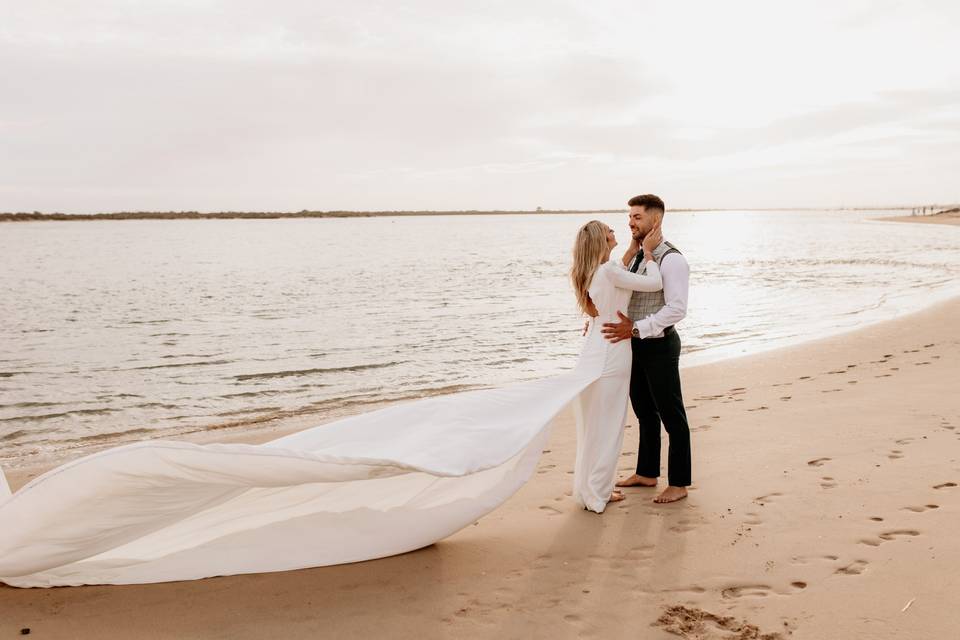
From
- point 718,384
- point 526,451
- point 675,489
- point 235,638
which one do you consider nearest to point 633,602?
point 526,451

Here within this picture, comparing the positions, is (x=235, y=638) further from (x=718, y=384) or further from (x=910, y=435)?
(x=718, y=384)

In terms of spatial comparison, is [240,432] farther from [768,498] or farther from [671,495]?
[768,498]

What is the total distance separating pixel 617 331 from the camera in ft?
17.0

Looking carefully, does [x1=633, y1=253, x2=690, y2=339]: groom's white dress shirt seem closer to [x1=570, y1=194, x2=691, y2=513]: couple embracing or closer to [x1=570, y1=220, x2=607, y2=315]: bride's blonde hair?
[x1=570, y1=194, x2=691, y2=513]: couple embracing

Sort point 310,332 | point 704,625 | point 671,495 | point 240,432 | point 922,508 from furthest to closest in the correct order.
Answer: point 310,332
point 240,432
point 671,495
point 922,508
point 704,625

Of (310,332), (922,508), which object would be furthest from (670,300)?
(310,332)

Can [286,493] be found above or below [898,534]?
above

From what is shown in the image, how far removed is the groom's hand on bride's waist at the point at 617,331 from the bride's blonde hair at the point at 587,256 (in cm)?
20

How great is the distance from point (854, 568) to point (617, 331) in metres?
2.04

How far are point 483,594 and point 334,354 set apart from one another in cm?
1109

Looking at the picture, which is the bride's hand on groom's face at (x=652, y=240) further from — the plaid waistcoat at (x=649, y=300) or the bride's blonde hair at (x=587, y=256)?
the bride's blonde hair at (x=587, y=256)

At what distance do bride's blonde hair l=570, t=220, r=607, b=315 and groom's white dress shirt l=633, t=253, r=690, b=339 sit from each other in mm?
432

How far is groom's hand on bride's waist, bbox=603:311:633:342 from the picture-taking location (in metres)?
5.16

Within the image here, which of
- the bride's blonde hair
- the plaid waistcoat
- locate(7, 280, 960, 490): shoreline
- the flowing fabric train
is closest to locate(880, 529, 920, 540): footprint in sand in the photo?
the plaid waistcoat
